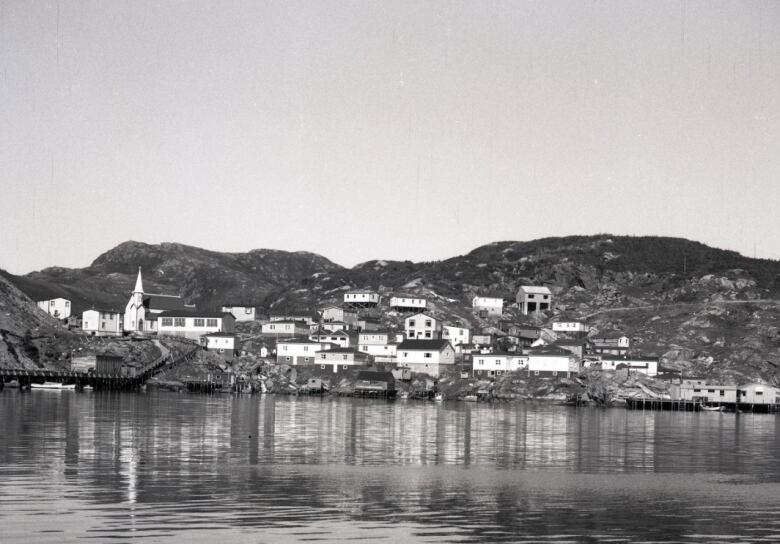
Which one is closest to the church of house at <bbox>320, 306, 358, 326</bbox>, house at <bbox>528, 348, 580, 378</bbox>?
house at <bbox>320, 306, 358, 326</bbox>

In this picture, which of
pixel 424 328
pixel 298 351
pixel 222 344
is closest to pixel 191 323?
pixel 222 344

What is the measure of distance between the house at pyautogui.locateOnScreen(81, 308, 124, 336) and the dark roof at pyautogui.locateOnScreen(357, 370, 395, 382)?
176 ft

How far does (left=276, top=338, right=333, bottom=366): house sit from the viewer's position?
161000 mm

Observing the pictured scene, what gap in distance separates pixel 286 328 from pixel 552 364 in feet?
176

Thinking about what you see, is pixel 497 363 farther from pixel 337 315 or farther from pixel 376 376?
pixel 337 315

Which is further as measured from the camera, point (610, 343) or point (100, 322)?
point (100, 322)

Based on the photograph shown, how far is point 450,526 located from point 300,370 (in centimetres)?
12629

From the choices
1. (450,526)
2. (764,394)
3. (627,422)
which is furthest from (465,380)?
(450,526)

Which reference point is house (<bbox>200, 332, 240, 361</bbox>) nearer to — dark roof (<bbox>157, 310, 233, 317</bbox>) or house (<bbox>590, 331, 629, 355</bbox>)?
dark roof (<bbox>157, 310, 233, 317</bbox>)

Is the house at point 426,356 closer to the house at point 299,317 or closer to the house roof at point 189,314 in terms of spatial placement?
the house at point 299,317

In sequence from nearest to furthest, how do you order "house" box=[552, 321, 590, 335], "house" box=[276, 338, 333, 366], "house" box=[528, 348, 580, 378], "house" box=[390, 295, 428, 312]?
"house" box=[528, 348, 580, 378], "house" box=[276, 338, 333, 366], "house" box=[552, 321, 590, 335], "house" box=[390, 295, 428, 312]

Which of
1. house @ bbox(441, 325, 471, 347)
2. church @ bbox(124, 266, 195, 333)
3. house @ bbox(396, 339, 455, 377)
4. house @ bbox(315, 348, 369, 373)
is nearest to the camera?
house @ bbox(396, 339, 455, 377)

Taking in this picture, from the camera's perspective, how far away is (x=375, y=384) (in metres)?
148

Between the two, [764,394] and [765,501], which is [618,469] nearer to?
[765,501]
